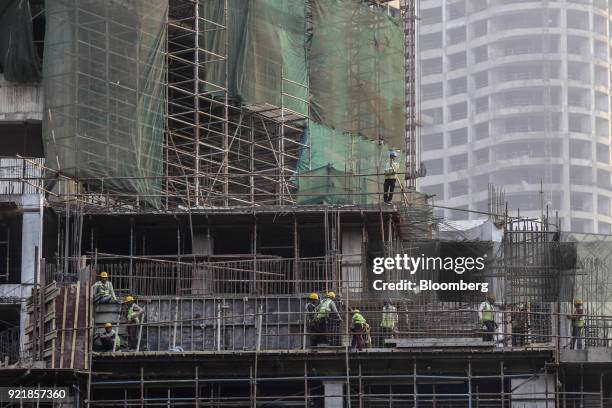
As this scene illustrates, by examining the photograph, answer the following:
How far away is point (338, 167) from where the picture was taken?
60062 mm

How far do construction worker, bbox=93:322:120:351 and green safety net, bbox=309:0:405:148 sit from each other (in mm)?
17128

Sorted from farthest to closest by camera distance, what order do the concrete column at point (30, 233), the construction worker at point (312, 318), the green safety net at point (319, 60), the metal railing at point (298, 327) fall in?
the green safety net at point (319, 60) → the concrete column at point (30, 233) → the metal railing at point (298, 327) → the construction worker at point (312, 318)

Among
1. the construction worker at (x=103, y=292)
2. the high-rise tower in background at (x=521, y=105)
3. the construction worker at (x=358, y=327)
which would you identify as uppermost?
the high-rise tower in background at (x=521, y=105)

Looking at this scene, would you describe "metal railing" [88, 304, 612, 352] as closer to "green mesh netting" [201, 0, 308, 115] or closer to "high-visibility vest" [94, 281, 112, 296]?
"high-visibility vest" [94, 281, 112, 296]

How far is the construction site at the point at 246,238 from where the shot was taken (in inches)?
1766

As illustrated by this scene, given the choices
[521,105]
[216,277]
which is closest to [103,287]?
[216,277]

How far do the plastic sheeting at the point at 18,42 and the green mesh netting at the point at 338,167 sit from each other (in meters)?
10.0

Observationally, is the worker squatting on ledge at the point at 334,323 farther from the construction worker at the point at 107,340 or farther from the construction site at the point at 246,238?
the construction site at the point at 246,238

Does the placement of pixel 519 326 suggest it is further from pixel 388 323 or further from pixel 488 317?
pixel 388 323

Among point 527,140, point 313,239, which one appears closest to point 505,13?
point 527,140

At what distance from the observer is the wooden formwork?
4400 centimetres

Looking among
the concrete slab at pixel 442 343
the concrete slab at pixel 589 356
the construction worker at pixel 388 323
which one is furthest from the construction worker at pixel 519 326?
the construction worker at pixel 388 323

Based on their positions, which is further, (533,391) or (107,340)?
(107,340)

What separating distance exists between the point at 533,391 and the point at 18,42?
2205 cm
